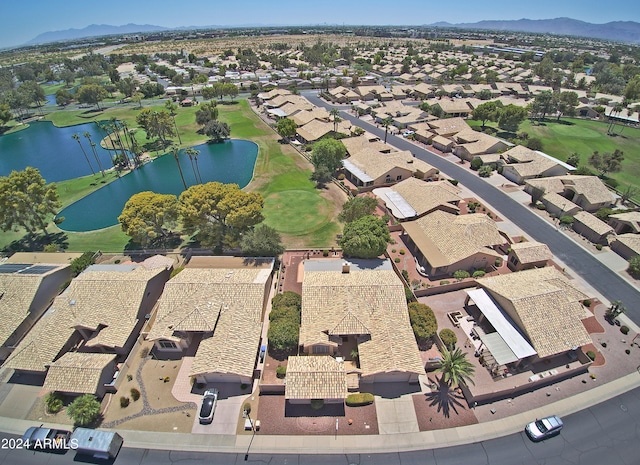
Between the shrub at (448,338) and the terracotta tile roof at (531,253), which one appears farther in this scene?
the terracotta tile roof at (531,253)

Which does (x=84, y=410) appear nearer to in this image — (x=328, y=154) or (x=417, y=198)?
(x=417, y=198)

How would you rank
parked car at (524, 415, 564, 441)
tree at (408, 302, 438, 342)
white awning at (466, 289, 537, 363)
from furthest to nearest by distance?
tree at (408, 302, 438, 342) → white awning at (466, 289, 537, 363) → parked car at (524, 415, 564, 441)

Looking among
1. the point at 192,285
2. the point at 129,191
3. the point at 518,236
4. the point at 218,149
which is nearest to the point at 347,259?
the point at 192,285

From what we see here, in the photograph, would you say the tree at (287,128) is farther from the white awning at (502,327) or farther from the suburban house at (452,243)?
the white awning at (502,327)

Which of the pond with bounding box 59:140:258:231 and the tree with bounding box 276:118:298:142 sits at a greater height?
the tree with bounding box 276:118:298:142

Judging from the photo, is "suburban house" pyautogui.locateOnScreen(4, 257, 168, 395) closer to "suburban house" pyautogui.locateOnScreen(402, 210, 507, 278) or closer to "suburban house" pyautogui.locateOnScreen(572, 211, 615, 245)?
"suburban house" pyautogui.locateOnScreen(402, 210, 507, 278)

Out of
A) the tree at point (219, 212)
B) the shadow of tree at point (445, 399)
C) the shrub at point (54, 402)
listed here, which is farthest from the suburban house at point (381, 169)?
the shrub at point (54, 402)

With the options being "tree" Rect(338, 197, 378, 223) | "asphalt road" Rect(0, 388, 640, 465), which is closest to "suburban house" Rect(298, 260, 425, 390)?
"asphalt road" Rect(0, 388, 640, 465)
